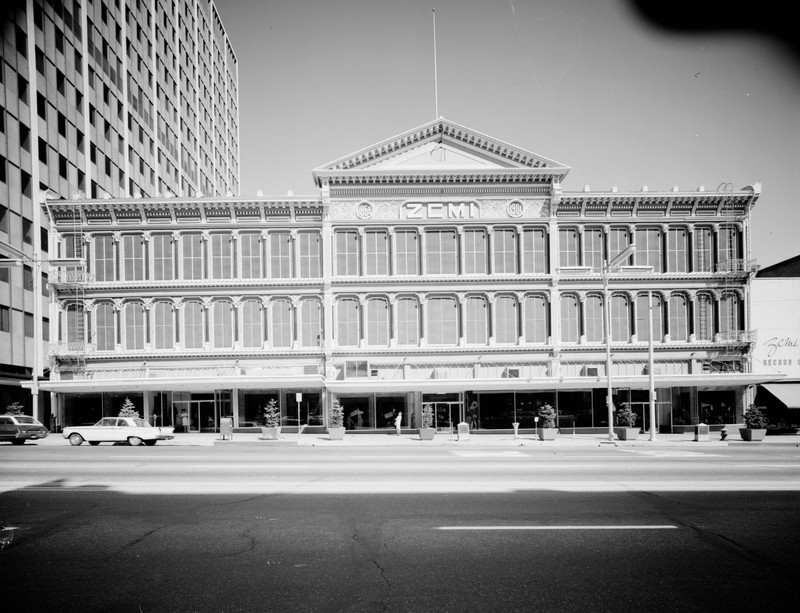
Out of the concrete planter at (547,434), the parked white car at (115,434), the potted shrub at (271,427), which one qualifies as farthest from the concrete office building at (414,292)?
the parked white car at (115,434)

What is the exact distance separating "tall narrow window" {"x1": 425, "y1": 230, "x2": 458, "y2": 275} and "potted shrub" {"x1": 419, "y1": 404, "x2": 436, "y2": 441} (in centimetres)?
867

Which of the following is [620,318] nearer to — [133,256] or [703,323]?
[703,323]

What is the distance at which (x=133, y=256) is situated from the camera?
119 feet

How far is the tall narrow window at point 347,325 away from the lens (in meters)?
35.7

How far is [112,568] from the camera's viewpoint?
7383 millimetres

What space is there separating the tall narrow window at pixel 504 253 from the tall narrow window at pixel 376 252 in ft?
22.9

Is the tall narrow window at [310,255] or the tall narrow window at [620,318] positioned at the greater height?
the tall narrow window at [310,255]

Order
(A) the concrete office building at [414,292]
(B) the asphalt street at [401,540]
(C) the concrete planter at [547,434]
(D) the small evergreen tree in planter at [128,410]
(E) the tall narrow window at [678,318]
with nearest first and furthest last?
(B) the asphalt street at [401,540] → (C) the concrete planter at [547,434] → (D) the small evergreen tree in planter at [128,410] → (A) the concrete office building at [414,292] → (E) the tall narrow window at [678,318]

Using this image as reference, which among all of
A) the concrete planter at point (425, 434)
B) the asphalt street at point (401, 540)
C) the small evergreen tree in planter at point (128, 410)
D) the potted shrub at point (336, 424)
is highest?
the asphalt street at point (401, 540)

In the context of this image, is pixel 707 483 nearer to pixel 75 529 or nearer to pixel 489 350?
pixel 75 529

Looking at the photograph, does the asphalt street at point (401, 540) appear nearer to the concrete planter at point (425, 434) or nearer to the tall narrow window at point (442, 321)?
the concrete planter at point (425, 434)

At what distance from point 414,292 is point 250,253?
10.8 metres

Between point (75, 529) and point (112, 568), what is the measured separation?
2544 mm

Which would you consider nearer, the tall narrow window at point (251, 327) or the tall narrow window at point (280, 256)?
the tall narrow window at point (251, 327)
